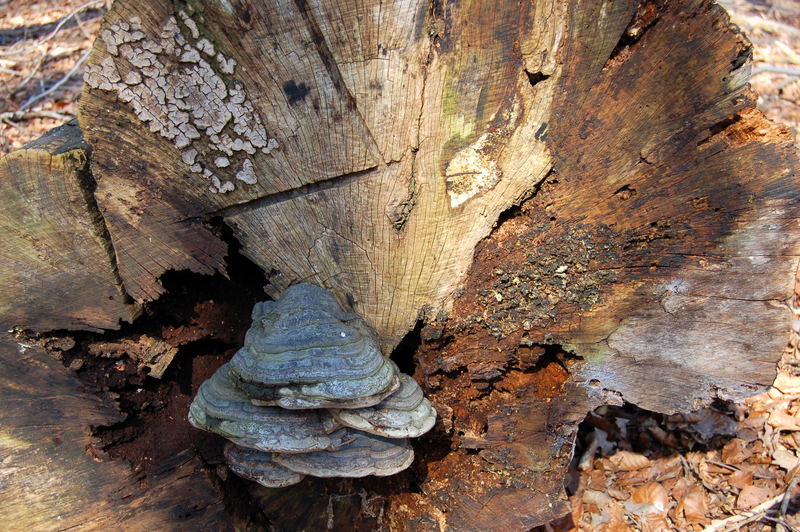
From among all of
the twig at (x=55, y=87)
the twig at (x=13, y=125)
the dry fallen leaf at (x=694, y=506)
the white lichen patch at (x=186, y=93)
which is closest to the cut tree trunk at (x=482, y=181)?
the white lichen patch at (x=186, y=93)

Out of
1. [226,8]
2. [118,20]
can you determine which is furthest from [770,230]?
[118,20]

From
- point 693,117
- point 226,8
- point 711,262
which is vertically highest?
point 226,8

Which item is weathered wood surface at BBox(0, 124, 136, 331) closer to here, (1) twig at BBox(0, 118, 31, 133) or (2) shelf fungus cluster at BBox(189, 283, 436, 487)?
(2) shelf fungus cluster at BBox(189, 283, 436, 487)

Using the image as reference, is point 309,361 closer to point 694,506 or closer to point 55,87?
point 694,506

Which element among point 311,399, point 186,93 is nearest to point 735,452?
point 311,399

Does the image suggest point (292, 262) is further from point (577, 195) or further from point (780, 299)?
point (780, 299)

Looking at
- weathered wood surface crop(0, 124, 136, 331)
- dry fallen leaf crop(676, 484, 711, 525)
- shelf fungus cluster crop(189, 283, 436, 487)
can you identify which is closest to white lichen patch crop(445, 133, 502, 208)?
shelf fungus cluster crop(189, 283, 436, 487)
